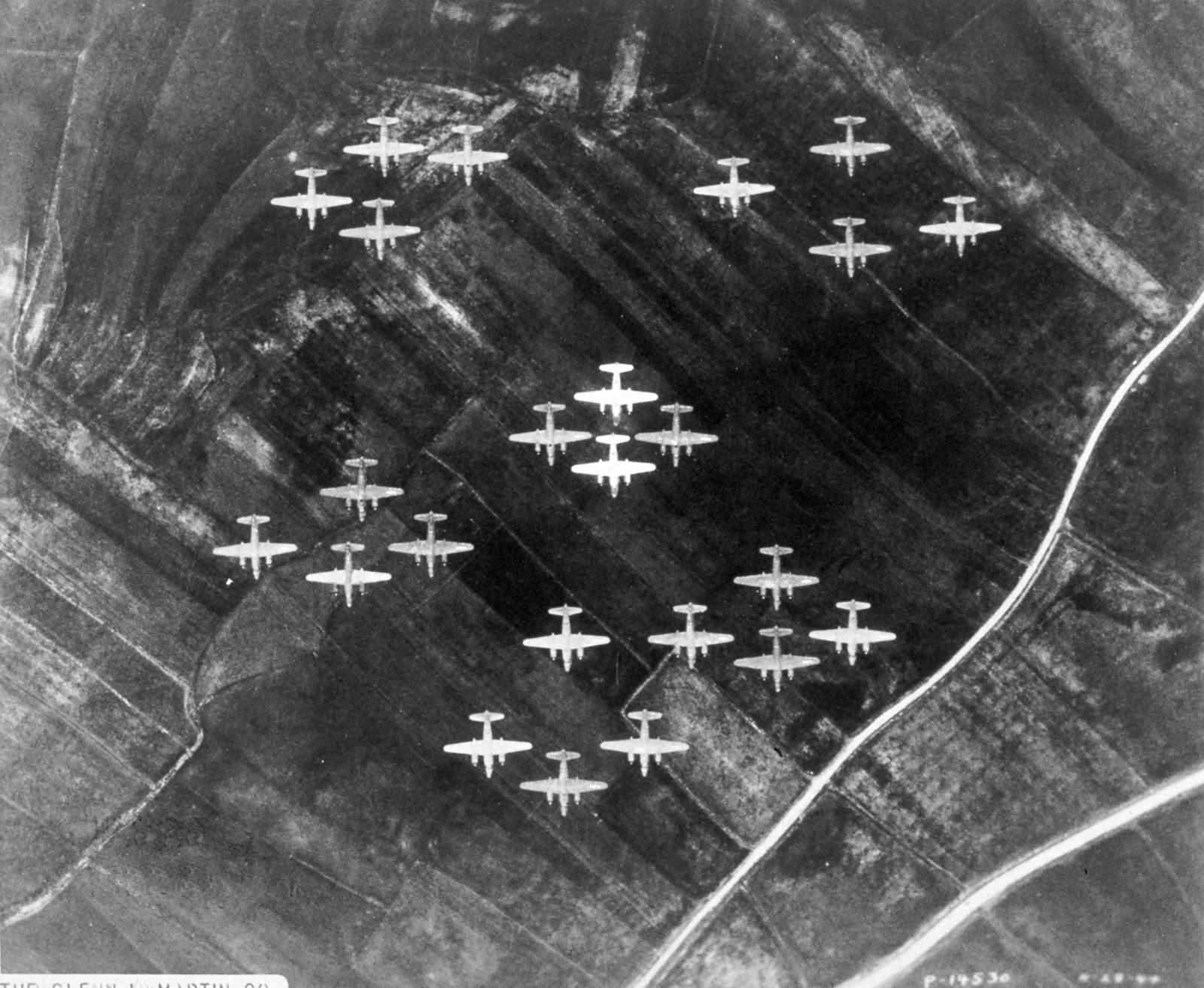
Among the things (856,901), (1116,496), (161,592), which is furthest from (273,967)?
(1116,496)

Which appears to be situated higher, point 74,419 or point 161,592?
point 74,419

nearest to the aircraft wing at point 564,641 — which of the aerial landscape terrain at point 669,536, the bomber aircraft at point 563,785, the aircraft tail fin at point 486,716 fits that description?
the aerial landscape terrain at point 669,536

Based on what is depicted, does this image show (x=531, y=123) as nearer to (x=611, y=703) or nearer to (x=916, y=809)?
(x=611, y=703)

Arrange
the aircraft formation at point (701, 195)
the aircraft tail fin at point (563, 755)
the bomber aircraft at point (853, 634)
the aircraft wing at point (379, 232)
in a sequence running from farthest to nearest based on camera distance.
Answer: the aircraft wing at point (379, 232), the aircraft formation at point (701, 195), the aircraft tail fin at point (563, 755), the bomber aircraft at point (853, 634)

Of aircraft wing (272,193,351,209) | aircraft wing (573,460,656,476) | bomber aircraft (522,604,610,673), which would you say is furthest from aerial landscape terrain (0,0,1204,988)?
aircraft wing (272,193,351,209)

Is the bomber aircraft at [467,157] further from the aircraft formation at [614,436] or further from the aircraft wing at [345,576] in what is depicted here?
the aircraft wing at [345,576]

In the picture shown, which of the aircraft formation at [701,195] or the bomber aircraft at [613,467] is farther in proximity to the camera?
the aircraft formation at [701,195]

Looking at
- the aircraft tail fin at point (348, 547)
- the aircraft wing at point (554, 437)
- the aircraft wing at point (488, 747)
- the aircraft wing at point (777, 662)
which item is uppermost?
the aircraft wing at point (554, 437)

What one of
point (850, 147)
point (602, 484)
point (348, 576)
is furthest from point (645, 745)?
point (850, 147)
